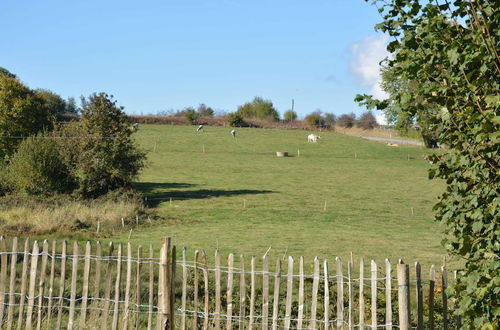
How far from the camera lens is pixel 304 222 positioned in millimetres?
42156

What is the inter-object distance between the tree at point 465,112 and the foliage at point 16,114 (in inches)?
1961

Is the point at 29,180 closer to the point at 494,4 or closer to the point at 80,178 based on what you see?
the point at 80,178

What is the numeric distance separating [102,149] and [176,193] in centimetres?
1061

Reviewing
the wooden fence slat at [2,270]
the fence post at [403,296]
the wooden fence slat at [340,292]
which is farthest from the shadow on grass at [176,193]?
the fence post at [403,296]

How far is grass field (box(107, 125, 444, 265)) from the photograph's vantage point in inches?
1297

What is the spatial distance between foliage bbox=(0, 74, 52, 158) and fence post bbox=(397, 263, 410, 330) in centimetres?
4831

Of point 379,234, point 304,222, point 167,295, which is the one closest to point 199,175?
point 304,222

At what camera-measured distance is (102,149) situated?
46031mm

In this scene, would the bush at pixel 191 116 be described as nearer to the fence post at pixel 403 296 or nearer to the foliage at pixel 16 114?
the foliage at pixel 16 114

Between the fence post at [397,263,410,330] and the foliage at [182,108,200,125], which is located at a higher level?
the foliage at [182,108,200,125]

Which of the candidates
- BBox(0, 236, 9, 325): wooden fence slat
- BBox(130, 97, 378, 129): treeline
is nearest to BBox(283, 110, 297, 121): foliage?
BBox(130, 97, 378, 129): treeline

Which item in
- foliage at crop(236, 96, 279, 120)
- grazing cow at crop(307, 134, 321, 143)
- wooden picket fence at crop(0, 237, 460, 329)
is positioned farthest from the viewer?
foliage at crop(236, 96, 279, 120)

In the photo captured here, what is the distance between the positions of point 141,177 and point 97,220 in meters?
27.3

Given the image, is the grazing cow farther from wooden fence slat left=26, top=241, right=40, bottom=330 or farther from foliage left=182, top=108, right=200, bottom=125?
wooden fence slat left=26, top=241, right=40, bottom=330
